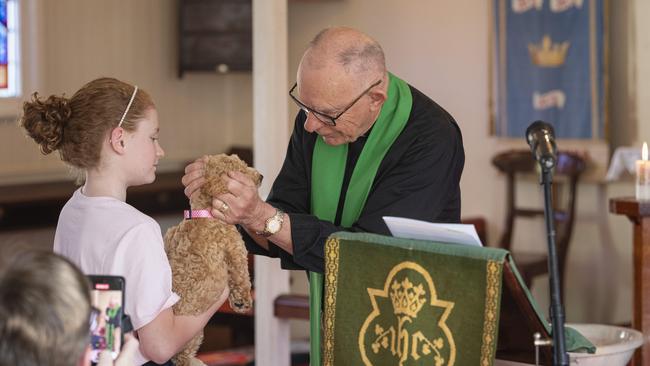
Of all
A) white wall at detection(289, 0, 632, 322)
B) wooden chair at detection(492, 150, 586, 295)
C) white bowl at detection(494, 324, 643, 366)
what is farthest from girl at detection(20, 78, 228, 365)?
white wall at detection(289, 0, 632, 322)

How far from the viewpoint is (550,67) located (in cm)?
723

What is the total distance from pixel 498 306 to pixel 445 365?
208 millimetres

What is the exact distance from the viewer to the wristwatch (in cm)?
299

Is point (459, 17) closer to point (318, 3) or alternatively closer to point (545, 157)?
point (318, 3)

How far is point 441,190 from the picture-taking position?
10.4 ft

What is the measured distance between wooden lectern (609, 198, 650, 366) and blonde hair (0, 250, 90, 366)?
2668 mm

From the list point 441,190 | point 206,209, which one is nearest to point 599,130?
point 441,190

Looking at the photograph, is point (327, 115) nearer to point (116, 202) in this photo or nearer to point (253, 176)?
point (253, 176)

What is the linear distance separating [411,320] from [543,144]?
21.6 inches

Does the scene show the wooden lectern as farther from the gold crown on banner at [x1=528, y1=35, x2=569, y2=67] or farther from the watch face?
the gold crown on banner at [x1=528, y1=35, x2=569, y2=67]

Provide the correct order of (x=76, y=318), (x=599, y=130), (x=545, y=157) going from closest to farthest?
(x=76, y=318)
(x=545, y=157)
(x=599, y=130)

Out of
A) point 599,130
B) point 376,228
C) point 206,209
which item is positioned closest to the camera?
point 206,209

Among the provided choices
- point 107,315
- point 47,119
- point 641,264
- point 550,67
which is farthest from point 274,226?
point 550,67

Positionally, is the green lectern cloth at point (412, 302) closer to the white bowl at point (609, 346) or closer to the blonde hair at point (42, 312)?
the white bowl at point (609, 346)
